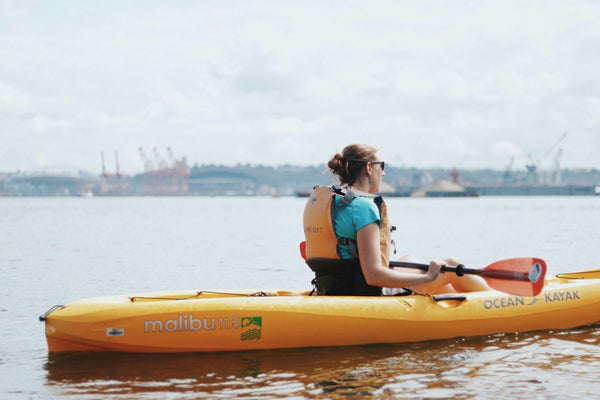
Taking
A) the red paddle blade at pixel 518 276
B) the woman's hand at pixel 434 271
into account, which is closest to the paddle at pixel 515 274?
the red paddle blade at pixel 518 276

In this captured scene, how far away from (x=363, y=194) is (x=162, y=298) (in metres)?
2.22

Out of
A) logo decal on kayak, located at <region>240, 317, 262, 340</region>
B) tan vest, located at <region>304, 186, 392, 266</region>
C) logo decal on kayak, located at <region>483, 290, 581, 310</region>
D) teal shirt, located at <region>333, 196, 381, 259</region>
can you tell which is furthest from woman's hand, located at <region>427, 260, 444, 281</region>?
logo decal on kayak, located at <region>240, 317, 262, 340</region>

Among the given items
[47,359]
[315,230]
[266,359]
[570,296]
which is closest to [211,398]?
→ [266,359]

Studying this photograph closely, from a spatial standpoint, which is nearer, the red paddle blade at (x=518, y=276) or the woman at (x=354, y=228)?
the woman at (x=354, y=228)

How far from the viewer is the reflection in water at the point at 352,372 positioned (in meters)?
5.91

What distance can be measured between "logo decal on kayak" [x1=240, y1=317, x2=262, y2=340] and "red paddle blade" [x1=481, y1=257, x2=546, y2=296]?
210cm

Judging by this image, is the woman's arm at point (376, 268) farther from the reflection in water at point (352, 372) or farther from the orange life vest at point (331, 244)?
the reflection in water at point (352, 372)

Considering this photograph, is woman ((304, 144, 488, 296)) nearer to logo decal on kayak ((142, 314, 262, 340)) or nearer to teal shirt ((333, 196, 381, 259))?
teal shirt ((333, 196, 381, 259))

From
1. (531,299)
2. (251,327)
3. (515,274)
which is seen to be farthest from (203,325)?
(531,299)

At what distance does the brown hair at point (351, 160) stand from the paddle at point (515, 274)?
38.8 inches

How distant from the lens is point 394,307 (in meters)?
7.15

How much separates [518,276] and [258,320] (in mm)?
2411

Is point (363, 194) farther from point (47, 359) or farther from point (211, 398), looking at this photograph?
point (47, 359)

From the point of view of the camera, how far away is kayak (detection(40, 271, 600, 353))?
265 inches
